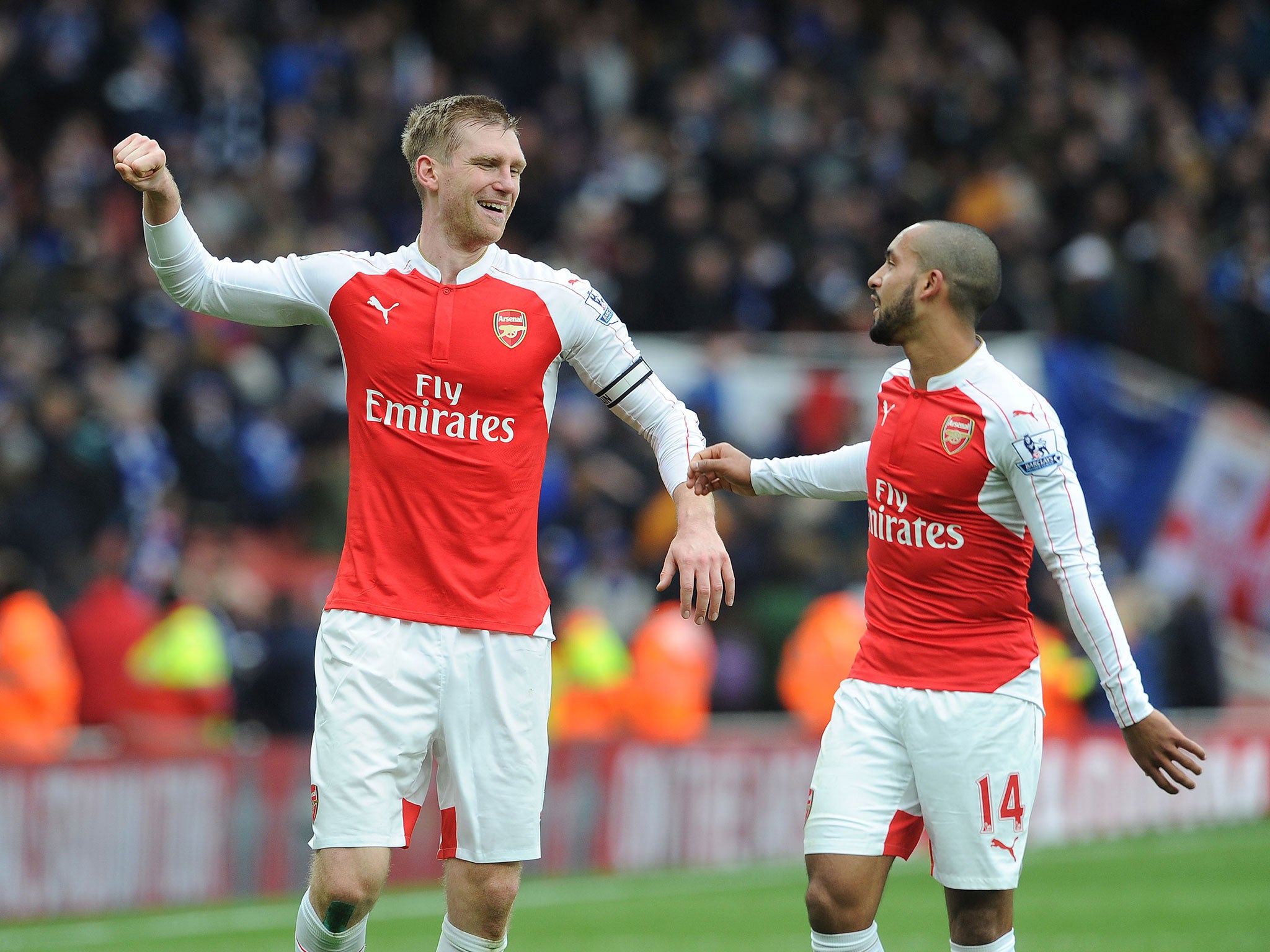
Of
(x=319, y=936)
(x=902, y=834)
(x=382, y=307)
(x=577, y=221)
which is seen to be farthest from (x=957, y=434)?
(x=577, y=221)

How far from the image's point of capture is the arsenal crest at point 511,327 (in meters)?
5.58

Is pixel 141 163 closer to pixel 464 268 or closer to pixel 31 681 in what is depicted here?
pixel 464 268

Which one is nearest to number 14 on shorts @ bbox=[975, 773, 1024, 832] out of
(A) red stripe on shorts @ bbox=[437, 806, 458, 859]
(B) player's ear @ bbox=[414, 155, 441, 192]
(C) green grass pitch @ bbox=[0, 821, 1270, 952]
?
(A) red stripe on shorts @ bbox=[437, 806, 458, 859]

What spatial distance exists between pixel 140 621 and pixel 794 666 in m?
4.19

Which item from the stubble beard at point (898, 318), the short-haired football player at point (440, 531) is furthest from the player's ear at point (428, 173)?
the stubble beard at point (898, 318)

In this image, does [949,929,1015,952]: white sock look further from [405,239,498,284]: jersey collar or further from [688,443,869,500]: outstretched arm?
[405,239,498,284]: jersey collar

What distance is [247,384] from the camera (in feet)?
46.0

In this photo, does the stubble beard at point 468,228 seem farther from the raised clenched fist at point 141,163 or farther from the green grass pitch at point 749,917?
the green grass pitch at point 749,917

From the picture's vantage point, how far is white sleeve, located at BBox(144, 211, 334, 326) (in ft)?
18.1

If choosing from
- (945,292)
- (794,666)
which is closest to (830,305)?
(794,666)

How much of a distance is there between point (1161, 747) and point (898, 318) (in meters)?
1.42

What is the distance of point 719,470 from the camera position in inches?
→ 233

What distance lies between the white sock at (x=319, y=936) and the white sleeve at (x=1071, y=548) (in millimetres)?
2123

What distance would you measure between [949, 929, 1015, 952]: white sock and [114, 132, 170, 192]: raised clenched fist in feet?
10.1
